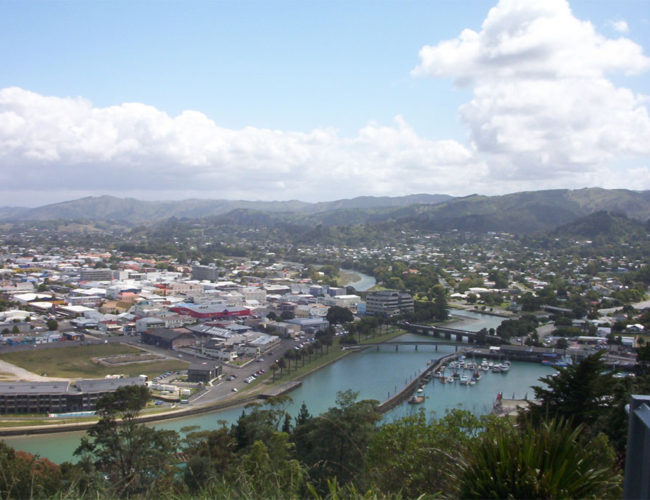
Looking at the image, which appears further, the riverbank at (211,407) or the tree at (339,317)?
the tree at (339,317)

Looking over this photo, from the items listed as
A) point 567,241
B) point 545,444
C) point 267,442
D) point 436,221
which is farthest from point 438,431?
point 436,221

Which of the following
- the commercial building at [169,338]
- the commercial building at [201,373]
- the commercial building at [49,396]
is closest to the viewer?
the commercial building at [49,396]

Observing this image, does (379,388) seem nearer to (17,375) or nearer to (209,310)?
(17,375)

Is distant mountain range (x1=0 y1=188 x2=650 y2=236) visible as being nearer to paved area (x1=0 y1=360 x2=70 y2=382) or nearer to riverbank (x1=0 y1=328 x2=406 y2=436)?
riverbank (x1=0 y1=328 x2=406 y2=436)

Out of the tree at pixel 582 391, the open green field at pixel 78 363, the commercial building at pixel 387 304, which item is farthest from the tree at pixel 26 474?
the commercial building at pixel 387 304

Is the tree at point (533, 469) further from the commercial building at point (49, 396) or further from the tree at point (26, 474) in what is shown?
the commercial building at point (49, 396)
